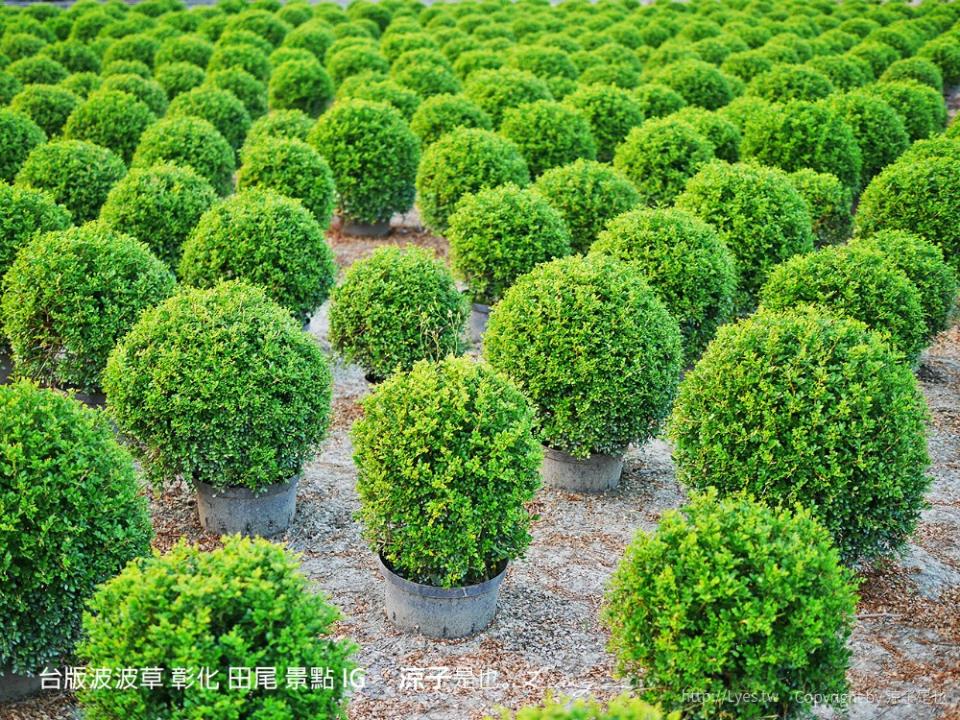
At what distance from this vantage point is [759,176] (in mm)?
11031

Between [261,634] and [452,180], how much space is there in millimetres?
8885

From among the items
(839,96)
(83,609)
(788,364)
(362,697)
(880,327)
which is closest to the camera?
(83,609)

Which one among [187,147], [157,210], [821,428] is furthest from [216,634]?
[187,147]

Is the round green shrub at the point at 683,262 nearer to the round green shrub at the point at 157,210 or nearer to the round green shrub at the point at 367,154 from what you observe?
the round green shrub at the point at 157,210

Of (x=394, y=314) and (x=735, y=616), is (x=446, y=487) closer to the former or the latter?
(x=735, y=616)

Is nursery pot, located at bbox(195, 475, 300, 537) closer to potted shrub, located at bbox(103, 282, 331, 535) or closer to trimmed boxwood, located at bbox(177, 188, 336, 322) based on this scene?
potted shrub, located at bbox(103, 282, 331, 535)

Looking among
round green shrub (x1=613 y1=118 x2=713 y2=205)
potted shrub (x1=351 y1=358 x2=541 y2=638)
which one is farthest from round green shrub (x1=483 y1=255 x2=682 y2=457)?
round green shrub (x1=613 y1=118 x2=713 y2=205)

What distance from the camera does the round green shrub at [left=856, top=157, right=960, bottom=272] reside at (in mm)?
11633

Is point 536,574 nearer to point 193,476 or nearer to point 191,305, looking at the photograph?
point 193,476

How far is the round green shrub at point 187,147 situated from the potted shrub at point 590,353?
663 cm

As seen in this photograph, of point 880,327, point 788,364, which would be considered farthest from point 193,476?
point 880,327

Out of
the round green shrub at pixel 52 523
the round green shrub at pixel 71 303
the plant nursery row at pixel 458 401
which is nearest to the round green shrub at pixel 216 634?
the plant nursery row at pixel 458 401

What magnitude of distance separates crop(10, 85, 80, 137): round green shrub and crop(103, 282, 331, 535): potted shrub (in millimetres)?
10168

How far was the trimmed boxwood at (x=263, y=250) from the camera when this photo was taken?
974cm
